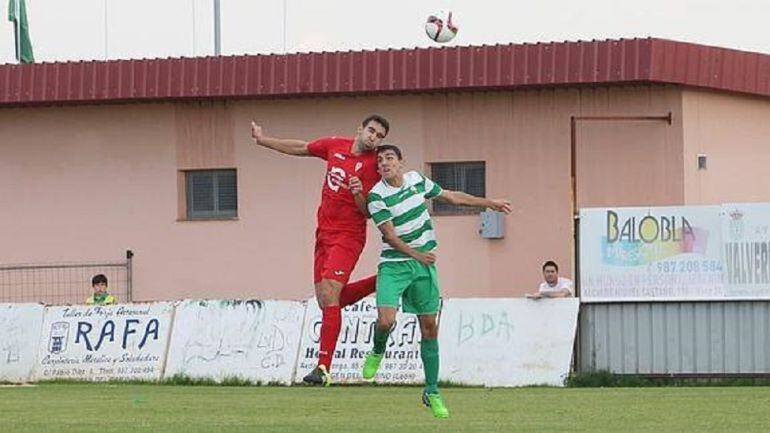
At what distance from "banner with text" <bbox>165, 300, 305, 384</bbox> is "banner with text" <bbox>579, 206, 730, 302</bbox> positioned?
3929mm

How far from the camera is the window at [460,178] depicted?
3084 centimetres

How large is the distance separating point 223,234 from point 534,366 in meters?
7.60

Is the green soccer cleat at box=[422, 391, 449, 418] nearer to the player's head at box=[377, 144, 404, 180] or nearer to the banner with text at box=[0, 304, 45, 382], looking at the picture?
the player's head at box=[377, 144, 404, 180]

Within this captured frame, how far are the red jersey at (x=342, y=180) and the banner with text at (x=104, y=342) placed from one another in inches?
432

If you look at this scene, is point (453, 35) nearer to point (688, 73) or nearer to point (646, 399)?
point (688, 73)

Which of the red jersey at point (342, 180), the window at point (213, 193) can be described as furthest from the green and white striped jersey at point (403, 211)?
the window at point (213, 193)

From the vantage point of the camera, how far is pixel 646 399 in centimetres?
2023

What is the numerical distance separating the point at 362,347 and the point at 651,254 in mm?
3937

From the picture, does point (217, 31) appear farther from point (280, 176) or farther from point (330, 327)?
point (330, 327)

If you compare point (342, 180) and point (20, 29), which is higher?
point (20, 29)

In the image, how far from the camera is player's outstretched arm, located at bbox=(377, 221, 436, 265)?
642 inches

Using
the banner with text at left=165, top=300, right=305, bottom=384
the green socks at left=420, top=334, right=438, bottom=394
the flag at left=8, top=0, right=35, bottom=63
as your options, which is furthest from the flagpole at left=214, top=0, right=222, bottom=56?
the green socks at left=420, top=334, right=438, bottom=394

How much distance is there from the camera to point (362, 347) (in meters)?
26.9

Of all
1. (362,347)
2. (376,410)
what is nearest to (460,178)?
(362,347)
